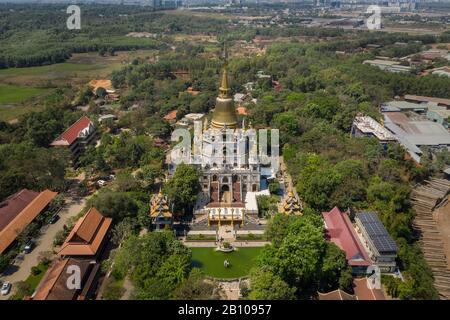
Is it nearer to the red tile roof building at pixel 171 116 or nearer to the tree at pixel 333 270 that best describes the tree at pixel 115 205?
the tree at pixel 333 270

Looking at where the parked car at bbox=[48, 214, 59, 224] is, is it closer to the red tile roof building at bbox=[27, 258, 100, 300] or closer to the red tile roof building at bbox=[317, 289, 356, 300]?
the red tile roof building at bbox=[27, 258, 100, 300]

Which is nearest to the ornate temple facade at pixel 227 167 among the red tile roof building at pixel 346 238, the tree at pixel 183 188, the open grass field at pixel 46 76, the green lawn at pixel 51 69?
the tree at pixel 183 188

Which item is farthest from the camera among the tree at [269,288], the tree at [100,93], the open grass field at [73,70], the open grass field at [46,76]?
the open grass field at [73,70]

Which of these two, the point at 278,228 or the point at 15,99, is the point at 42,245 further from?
the point at 15,99

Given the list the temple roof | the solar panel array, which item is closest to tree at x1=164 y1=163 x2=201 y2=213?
the temple roof
